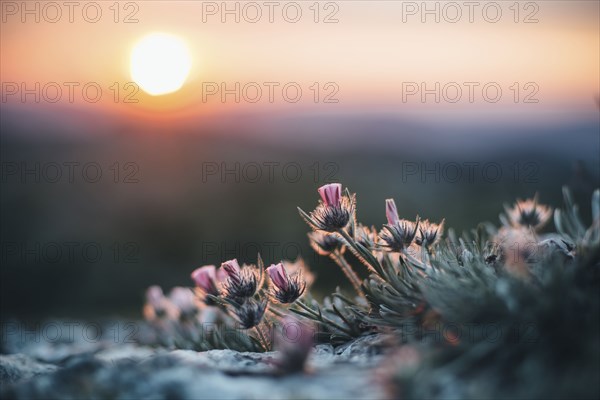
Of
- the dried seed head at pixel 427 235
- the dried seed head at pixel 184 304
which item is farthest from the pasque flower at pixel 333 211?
the dried seed head at pixel 184 304

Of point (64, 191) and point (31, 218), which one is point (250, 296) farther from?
point (64, 191)

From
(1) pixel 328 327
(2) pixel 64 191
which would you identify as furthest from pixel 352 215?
(2) pixel 64 191

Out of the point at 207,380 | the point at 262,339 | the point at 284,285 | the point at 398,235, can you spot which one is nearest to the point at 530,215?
the point at 398,235

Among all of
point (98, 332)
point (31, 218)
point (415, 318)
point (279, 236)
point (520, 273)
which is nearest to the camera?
point (520, 273)

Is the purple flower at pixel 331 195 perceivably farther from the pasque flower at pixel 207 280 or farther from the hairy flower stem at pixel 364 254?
the pasque flower at pixel 207 280

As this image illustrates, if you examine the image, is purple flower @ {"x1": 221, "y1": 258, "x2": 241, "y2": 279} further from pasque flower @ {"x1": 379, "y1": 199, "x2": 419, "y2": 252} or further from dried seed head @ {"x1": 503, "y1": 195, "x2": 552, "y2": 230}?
dried seed head @ {"x1": 503, "y1": 195, "x2": 552, "y2": 230}

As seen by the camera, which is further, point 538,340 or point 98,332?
point 98,332

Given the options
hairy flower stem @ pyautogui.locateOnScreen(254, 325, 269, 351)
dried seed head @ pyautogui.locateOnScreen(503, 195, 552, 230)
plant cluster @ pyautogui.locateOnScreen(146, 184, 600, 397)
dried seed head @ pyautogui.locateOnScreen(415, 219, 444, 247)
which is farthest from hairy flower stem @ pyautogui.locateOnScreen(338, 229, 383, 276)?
dried seed head @ pyautogui.locateOnScreen(503, 195, 552, 230)
